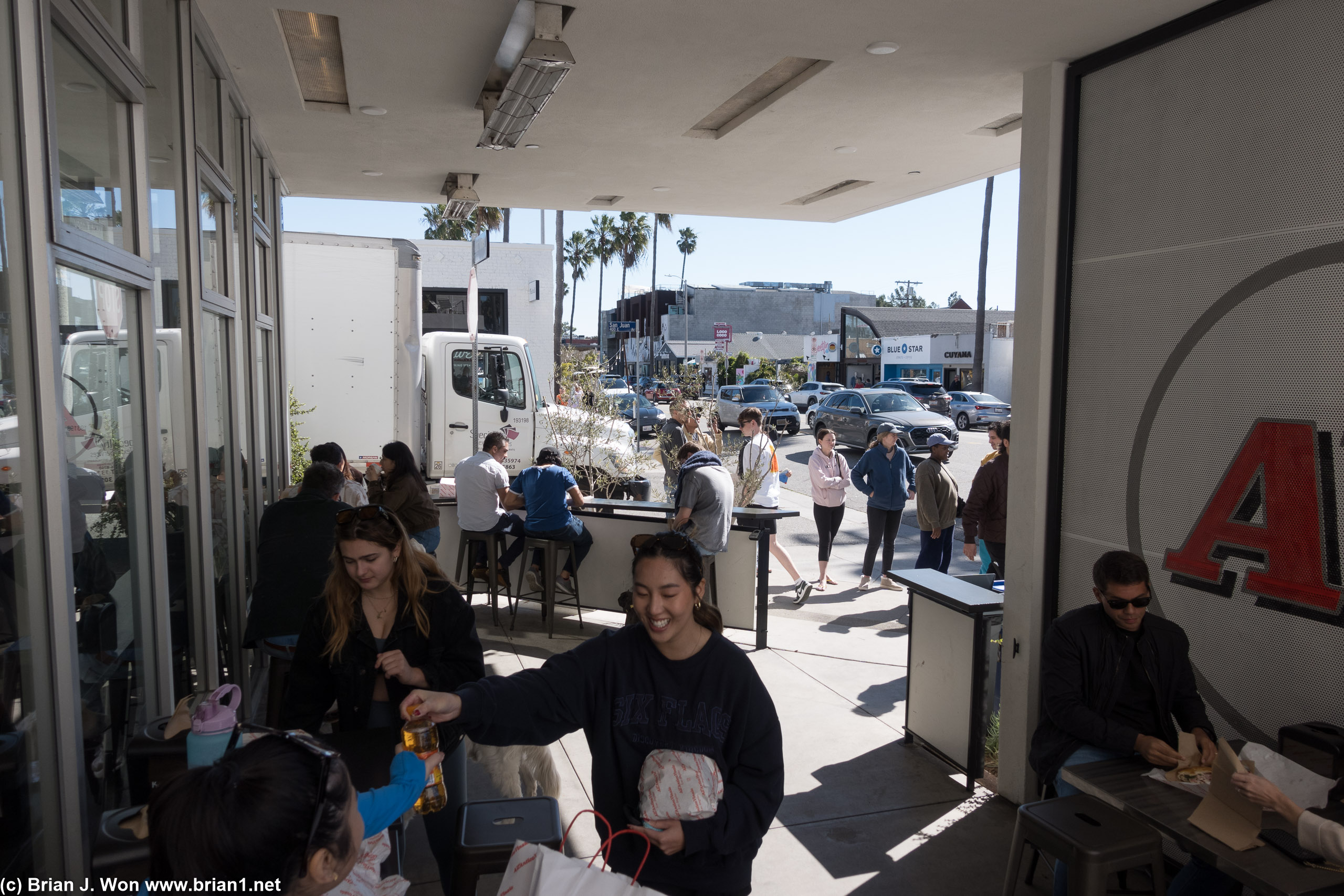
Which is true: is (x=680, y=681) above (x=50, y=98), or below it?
below

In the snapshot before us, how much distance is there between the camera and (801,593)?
8.81 metres

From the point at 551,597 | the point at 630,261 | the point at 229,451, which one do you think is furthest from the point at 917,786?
the point at 630,261

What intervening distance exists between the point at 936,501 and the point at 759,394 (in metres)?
21.2

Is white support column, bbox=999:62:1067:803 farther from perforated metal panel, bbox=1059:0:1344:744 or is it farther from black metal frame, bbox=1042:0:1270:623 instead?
perforated metal panel, bbox=1059:0:1344:744

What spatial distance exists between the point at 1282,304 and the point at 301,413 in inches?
357

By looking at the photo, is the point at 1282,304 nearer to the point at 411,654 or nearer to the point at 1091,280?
the point at 1091,280

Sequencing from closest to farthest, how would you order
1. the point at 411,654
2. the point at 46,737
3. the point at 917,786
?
the point at 46,737, the point at 411,654, the point at 917,786

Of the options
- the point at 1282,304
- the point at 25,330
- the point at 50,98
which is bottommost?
the point at 25,330

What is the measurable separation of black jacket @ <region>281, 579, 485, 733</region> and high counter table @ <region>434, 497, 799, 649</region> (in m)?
4.25

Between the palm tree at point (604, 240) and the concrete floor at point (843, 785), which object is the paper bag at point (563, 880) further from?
the palm tree at point (604, 240)

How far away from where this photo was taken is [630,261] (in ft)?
183

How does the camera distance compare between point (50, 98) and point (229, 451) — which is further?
point (229, 451)

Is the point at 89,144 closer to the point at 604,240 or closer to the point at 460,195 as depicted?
the point at 460,195

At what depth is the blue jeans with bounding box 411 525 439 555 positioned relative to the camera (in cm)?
669
